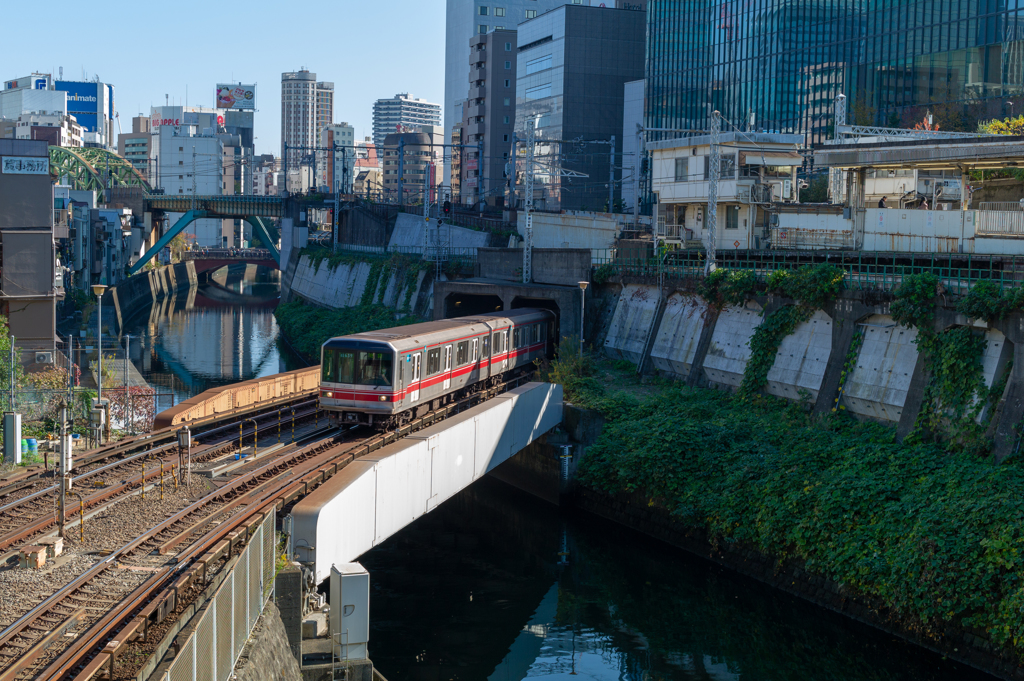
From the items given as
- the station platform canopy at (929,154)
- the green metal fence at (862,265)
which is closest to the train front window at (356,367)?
the green metal fence at (862,265)

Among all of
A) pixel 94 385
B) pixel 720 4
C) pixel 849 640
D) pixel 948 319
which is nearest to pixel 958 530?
pixel 849 640

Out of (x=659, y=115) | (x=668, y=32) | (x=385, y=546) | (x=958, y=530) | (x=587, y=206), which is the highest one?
(x=668, y=32)

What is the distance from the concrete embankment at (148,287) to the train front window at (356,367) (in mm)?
47113

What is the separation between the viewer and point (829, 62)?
6109 centimetres

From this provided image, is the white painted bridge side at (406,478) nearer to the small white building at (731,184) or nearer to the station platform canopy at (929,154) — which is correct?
the station platform canopy at (929,154)

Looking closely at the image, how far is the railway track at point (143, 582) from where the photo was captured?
33.7ft

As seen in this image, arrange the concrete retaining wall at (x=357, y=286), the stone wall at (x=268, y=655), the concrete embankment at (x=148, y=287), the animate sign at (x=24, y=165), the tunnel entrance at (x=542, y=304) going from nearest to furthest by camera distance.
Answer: the stone wall at (x=268, y=655) < the animate sign at (x=24, y=165) < the tunnel entrance at (x=542, y=304) < the concrete retaining wall at (x=357, y=286) < the concrete embankment at (x=148, y=287)

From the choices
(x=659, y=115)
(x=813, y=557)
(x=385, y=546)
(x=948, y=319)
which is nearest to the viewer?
(x=813, y=557)

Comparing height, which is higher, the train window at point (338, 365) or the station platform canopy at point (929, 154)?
the station platform canopy at point (929, 154)

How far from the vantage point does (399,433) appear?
927 inches

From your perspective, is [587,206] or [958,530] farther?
[587,206]

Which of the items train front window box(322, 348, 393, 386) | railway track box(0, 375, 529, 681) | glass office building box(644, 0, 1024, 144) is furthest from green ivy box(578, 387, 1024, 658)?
glass office building box(644, 0, 1024, 144)

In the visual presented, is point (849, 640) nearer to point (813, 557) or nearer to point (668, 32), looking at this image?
point (813, 557)

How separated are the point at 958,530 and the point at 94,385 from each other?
2688 centimetres
